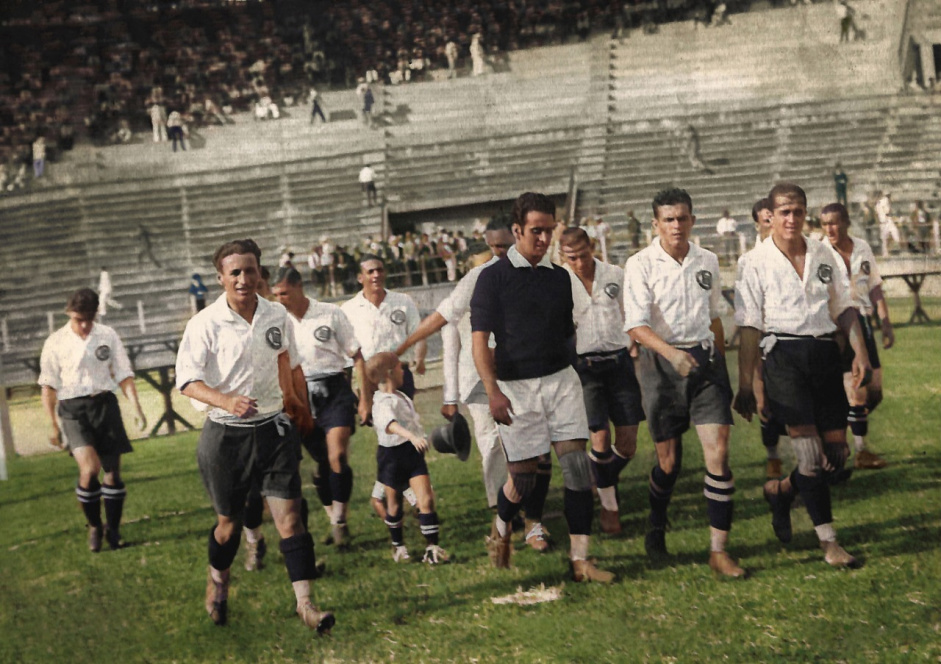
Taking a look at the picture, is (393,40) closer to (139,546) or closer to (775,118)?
(775,118)

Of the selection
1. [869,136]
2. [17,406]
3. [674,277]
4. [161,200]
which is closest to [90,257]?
[161,200]

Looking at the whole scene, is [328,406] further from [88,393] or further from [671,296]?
[671,296]

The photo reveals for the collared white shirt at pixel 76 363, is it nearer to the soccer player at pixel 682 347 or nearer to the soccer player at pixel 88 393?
the soccer player at pixel 88 393

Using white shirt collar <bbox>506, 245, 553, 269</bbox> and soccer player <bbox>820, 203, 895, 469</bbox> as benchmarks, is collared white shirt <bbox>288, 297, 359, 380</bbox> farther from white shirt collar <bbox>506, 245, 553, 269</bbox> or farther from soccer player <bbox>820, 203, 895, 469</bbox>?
soccer player <bbox>820, 203, 895, 469</bbox>

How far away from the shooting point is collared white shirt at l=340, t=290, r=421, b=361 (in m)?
5.26

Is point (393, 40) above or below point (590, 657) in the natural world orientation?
above

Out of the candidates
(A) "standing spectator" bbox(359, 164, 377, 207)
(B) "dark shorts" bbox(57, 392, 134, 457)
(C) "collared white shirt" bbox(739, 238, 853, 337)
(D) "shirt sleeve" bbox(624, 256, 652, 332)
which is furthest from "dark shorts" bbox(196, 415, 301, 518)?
(A) "standing spectator" bbox(359, 164, 377, 207)

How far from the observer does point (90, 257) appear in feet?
22.6

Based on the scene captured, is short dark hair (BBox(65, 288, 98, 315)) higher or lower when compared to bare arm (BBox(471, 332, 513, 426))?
higher

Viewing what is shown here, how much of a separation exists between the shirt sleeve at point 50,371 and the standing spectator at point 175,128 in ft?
6.10

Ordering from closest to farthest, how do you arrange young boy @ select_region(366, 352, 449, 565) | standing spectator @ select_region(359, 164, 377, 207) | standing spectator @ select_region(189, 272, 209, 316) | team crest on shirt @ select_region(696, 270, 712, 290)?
team crest on shirt @ select_region(696, 270, 712, 290) → young boy @ select_region(366, 352, 449, 565) → standing spectator @ select_region(189, 272, 209, 316) → standing spectator @ select_region(359, 164, 377, 207)

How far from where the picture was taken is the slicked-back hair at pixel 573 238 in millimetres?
4891

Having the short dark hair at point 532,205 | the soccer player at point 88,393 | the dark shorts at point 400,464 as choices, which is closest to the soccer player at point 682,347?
the short dark hair at point 532,205

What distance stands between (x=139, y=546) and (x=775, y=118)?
15.6 feet
